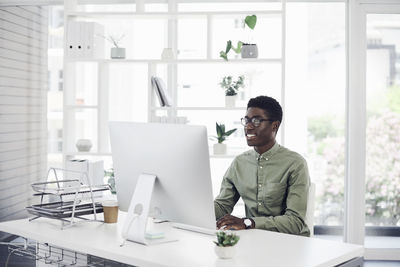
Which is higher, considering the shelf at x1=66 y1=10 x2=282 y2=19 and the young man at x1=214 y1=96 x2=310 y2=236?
the shelf at x1=66 y1=10 x2=282 y2=19

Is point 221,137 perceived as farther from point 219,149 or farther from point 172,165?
point 172,165

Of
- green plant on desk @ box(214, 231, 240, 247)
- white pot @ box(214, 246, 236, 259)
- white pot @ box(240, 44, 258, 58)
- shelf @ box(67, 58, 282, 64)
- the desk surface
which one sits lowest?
the desk surface

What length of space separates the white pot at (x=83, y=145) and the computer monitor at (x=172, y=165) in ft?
6.69

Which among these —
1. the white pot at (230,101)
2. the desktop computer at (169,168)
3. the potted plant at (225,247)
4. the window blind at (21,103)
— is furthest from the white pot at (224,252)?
the window blind at (21,103)

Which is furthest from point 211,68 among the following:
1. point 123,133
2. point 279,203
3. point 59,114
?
point 123,133

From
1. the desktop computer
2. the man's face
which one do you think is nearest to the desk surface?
the desktop computer

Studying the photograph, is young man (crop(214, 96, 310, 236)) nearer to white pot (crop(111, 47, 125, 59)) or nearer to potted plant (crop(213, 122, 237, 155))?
potted plant (crop(213, 122, 237, 155))

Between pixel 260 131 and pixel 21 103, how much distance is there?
2.86m

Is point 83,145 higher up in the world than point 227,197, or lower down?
higher up

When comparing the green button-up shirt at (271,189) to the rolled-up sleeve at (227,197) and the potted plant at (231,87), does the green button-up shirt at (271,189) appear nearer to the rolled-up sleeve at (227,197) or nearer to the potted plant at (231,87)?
the rolled-up sleeve at (227,197)

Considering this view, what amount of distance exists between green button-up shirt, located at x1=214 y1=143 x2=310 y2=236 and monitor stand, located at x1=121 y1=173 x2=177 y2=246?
591mm

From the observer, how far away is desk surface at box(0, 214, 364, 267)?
205 cm

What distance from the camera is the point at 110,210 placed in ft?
8.83

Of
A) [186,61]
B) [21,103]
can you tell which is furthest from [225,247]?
[21,103]
